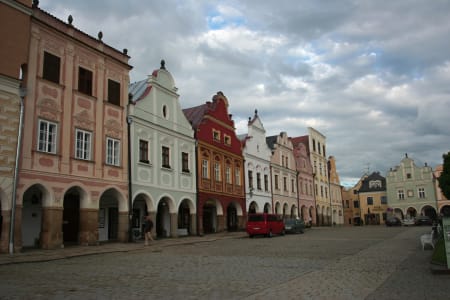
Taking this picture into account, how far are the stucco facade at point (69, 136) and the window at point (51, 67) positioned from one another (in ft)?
0.16

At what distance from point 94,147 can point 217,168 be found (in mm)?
14540

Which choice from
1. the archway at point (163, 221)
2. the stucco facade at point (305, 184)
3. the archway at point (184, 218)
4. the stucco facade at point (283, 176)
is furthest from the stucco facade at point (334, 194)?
the archway at point (163, 221)

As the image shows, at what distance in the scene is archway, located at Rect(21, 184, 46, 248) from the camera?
22000mm

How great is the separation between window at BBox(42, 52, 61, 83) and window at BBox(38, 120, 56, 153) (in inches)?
90.8

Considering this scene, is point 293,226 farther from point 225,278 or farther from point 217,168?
point 225,278

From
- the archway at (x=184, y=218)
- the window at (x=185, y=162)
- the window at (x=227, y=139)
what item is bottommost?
the archway at (x=184, y=218)

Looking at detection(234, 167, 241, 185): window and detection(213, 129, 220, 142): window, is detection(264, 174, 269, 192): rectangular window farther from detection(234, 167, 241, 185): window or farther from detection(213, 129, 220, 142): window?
detection(213, 129, 220, 142): window

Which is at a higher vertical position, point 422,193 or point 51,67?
point 51,67

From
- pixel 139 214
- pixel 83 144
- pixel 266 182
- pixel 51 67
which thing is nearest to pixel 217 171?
pixel 139 214

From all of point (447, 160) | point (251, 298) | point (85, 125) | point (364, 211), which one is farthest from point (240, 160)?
point (364, 211)

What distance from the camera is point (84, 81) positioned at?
75.5 feet

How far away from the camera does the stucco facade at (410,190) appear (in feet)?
236

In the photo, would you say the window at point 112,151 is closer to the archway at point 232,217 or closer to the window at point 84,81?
the window at point 84,81

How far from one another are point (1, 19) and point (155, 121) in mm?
11705
